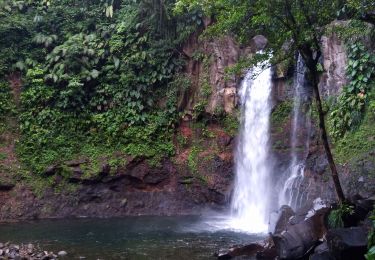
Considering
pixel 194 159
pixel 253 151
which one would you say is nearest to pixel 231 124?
pixel 253 151

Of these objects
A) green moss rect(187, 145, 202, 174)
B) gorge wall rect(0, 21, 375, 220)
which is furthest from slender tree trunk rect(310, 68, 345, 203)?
green moss rect(187, 145, 202, 174)

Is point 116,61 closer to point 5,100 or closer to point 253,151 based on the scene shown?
point 5,100

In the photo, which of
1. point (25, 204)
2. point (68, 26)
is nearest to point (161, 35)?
point (68, 26)

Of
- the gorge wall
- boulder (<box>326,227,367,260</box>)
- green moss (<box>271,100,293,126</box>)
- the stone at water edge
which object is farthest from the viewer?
green moss (<box>271,100,293,126</box>)

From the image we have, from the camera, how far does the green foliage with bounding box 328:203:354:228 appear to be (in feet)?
35.6

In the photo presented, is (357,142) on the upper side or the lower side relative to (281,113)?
lower

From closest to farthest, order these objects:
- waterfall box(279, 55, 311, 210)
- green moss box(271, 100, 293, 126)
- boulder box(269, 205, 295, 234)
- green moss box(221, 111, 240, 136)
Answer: boulder box(269, 205, 295, 234) < waterfall box(279, 55, 311, 210) < green moss box(271, 100, 293, 126) < green moss box(221, 111, 240, 136)

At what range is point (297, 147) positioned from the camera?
60.0 feet

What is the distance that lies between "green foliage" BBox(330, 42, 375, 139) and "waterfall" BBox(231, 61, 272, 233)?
367 centimetres

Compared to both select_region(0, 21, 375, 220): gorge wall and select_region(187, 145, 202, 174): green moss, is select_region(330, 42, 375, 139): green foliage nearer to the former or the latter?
select_region(0, 21, 375, 220): gorge wall

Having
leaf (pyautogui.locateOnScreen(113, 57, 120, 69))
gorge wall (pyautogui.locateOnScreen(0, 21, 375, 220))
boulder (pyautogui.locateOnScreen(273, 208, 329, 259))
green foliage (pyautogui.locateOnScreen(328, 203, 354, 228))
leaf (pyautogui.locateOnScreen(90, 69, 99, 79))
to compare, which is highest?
leaf (pyautogui.locateOnScreen(113, 57, 120, 69))

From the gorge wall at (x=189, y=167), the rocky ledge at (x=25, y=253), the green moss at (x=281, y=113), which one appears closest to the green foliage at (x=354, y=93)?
the gorge wall at (x=189, y=167)

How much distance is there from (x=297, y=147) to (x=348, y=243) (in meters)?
9.00

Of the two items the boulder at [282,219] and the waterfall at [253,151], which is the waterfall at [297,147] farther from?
the boulder at [282,219]
